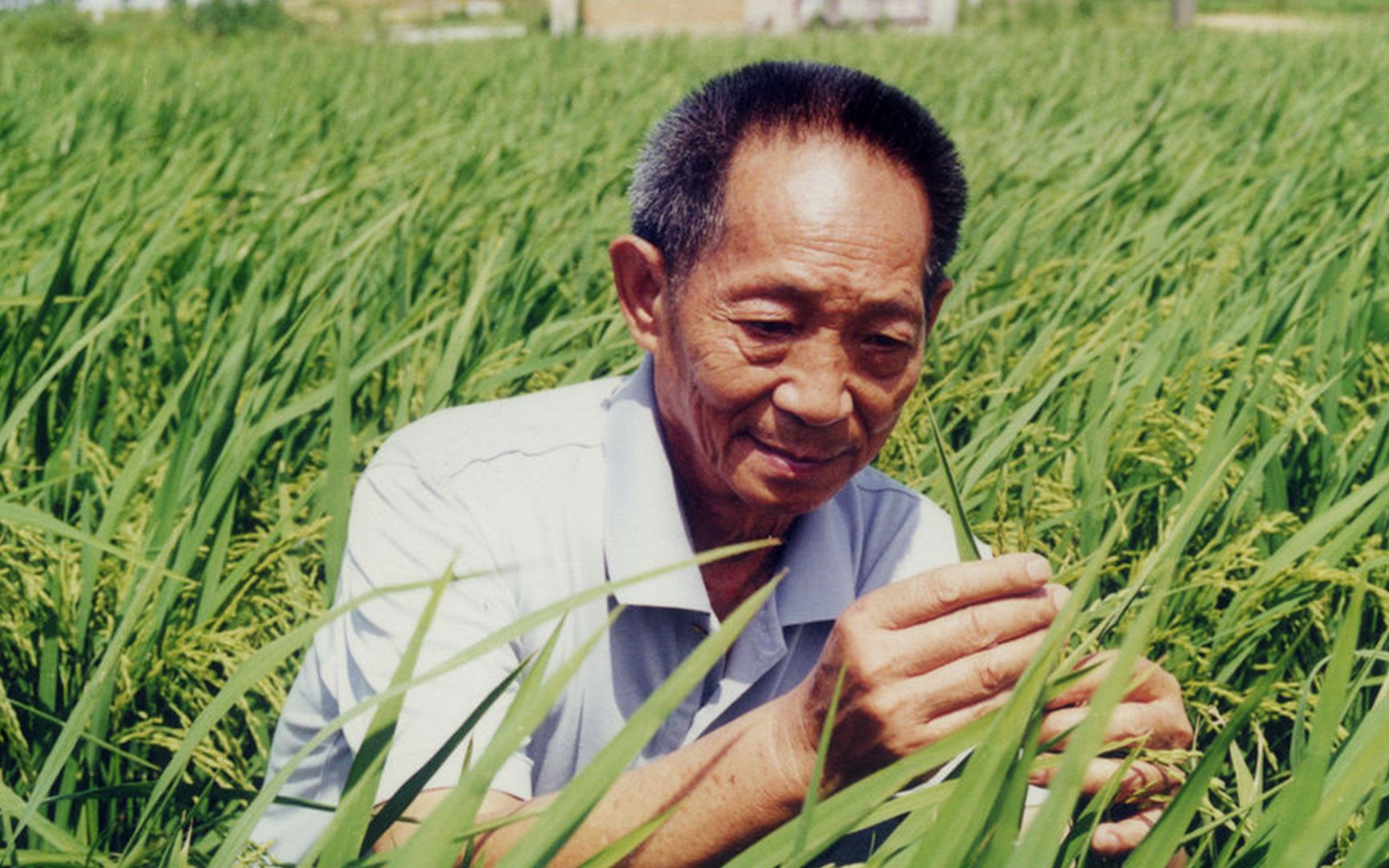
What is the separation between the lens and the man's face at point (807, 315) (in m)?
1.23

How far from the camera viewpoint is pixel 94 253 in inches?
93.1

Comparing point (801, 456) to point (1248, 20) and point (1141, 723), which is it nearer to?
point (1141, 723)

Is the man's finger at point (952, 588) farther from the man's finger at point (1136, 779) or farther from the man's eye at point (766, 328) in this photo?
the man's eye at point (766, 328)

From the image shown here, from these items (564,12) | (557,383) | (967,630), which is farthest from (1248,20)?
(967,630)

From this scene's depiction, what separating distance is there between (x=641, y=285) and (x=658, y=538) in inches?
9.1

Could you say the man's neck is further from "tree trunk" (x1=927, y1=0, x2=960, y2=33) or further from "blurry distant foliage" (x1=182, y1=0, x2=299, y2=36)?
"tree trunk" (x1=927, y1=0, x2=960, y2=33)

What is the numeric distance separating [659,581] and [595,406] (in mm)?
210

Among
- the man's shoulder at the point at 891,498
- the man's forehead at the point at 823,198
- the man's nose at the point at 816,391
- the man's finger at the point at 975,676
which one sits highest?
the man's forehead at the point at 823,198

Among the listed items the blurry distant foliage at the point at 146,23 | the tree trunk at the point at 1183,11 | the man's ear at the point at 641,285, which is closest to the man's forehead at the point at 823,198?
the man's ear at the point at 641,285

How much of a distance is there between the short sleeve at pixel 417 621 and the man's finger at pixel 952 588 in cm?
33

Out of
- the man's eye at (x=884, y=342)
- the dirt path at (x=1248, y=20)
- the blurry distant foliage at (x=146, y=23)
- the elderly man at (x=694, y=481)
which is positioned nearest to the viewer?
the elderly man at (x=694, y=481)

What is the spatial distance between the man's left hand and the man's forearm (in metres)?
0.17

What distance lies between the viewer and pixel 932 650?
3.18ft

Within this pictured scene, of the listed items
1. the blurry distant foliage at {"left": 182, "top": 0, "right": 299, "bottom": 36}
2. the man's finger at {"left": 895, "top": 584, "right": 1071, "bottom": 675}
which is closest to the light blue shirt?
the man's finger at {"left": 895, "top": 584, "right": 1071, "bottom": 675}
